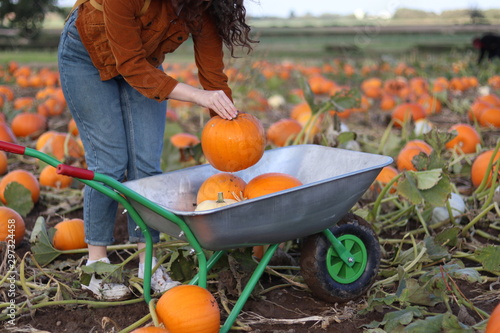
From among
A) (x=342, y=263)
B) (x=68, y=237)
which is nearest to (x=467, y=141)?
(x=342, y=263)

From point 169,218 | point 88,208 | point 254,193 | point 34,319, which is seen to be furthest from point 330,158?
point 34,319

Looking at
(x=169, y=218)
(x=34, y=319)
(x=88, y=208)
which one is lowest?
(x=34, y=319)

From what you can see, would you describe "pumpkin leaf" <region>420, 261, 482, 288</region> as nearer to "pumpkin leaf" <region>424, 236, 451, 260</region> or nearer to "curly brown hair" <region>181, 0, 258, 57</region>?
"pumpkin leaf" <region>424, 236, 451, 260</region>

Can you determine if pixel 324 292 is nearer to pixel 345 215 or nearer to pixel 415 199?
pixel 345 215

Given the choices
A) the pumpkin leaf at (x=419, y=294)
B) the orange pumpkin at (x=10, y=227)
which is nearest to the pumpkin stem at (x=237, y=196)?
the pumpkin leaf at (x=419, y=294)

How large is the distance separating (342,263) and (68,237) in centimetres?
131

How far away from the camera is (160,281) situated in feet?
8.17

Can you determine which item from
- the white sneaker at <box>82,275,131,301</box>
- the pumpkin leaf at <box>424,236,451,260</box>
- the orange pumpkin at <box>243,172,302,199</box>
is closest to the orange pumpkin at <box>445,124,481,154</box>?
the pumpkin leaf at <box>424,236,451,260</box>

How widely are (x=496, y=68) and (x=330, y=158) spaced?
23.7ft

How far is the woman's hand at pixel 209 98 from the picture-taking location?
83.0 inches

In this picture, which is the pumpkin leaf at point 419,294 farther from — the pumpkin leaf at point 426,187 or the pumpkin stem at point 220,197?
the pumpkin stem at point 220,197

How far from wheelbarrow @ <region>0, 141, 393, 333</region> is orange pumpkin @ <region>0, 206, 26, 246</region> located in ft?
2.78

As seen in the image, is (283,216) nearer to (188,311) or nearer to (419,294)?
(188,311)

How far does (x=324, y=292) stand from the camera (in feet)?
7.55
